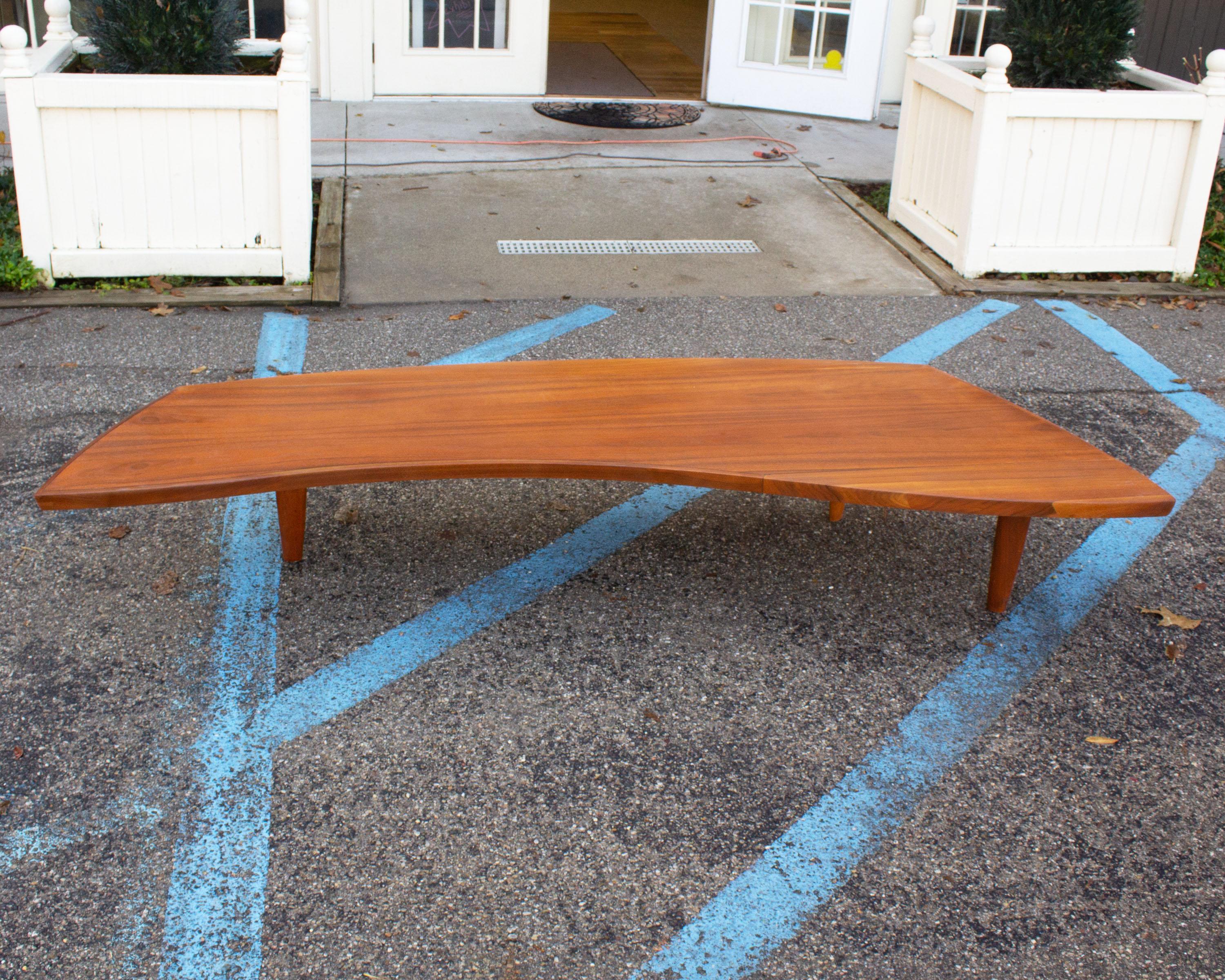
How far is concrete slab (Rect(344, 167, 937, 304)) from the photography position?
233 inches

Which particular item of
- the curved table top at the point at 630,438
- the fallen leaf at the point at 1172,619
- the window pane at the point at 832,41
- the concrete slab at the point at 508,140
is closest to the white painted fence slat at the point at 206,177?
the concrete slab at the point at 508,140

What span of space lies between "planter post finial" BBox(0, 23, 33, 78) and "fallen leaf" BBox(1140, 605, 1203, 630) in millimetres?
4973

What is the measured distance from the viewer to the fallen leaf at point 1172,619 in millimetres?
3408

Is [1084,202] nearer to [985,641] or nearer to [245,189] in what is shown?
[985,641]

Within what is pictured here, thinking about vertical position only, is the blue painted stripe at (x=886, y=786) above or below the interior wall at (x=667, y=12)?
below

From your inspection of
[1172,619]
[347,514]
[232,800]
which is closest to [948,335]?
[1172,619]

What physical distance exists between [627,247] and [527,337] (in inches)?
53.4

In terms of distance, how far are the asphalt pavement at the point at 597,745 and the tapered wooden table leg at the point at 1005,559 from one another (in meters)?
0.06

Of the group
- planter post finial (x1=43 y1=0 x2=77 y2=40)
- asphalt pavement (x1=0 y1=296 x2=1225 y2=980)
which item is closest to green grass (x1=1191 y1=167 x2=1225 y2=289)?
asphalt pavement (x1=0 y1=296 x2=1225 y2=980)

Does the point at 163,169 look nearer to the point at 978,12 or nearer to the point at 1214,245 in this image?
the point at 1214,245

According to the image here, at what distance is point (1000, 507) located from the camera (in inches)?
116

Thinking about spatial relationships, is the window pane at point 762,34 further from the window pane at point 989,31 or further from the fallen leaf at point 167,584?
the fallen leaf at point 167,584

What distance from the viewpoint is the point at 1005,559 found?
10.9 feet

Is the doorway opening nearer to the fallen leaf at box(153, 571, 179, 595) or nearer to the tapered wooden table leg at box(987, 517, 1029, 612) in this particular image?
the fallen leaf at box(153, 571, 179, 595)
